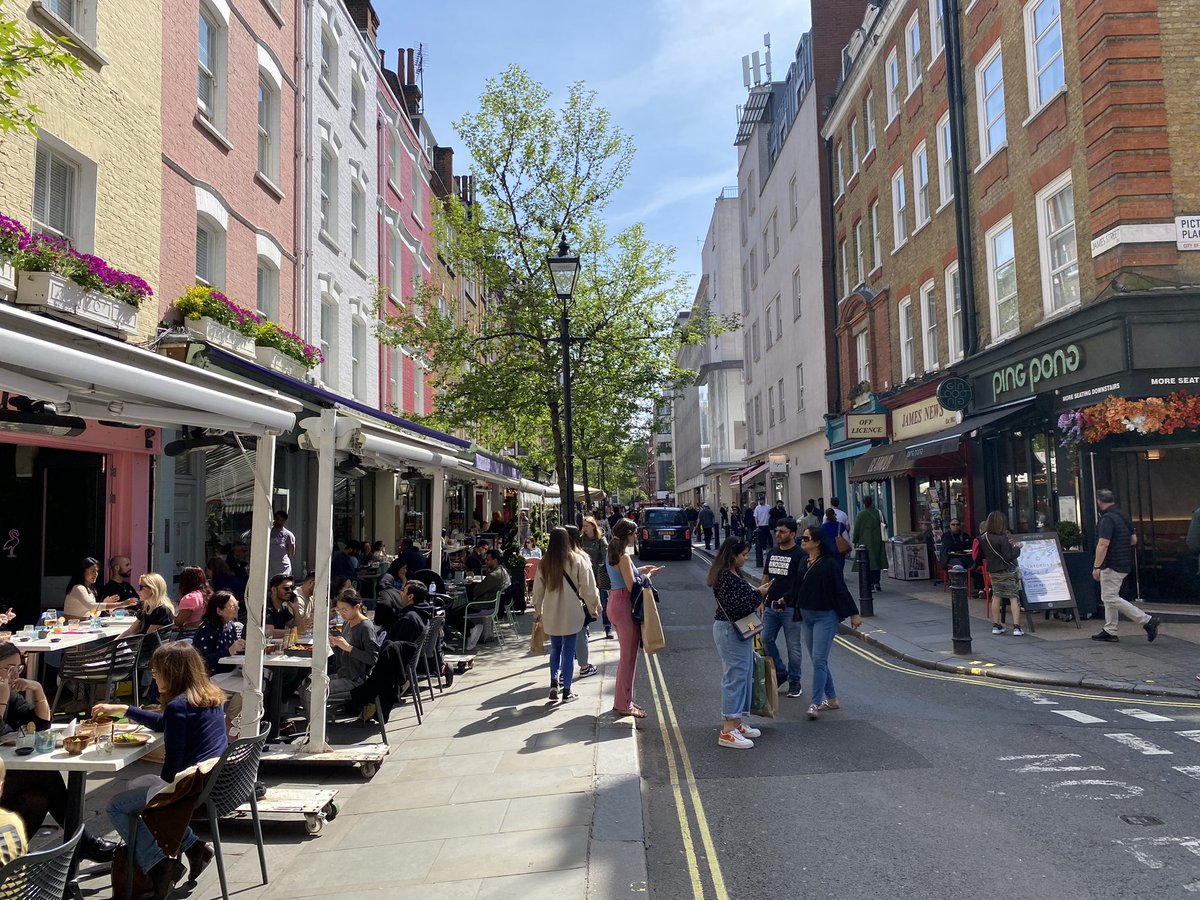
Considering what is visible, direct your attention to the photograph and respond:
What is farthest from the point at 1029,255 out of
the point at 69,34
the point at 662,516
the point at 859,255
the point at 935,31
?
the point at 662,516

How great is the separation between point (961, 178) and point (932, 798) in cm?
1487

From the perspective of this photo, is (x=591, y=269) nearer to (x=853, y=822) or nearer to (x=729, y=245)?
(x=853, y=822)

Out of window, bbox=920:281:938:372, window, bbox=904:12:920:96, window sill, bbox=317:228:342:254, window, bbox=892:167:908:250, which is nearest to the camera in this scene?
window sill, bbox=317:228:342:254

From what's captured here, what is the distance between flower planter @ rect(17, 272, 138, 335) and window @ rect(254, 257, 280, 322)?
5.23 metres

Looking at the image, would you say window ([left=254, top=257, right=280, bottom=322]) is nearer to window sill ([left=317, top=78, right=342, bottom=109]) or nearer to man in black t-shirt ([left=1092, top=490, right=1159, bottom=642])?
window sill ([left=317, top=78, right=342, bottom=109])

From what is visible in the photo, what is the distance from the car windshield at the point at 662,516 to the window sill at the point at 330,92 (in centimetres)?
1598

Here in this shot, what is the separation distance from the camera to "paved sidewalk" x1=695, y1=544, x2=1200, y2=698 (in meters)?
8.56

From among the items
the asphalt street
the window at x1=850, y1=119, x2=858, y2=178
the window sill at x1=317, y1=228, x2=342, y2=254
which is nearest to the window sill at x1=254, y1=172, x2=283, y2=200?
the window sill at x1=317, y1=228, x2=342, y2=254

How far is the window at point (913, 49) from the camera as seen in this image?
1989 centimetres

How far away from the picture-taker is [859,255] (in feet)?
81.6

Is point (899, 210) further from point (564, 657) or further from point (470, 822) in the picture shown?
point (470, 822)

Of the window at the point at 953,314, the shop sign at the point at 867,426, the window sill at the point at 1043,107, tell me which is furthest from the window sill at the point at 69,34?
the shop sign at the point at 867,426

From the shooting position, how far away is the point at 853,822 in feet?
17.0

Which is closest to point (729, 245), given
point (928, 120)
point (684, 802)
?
point (928, 120)
